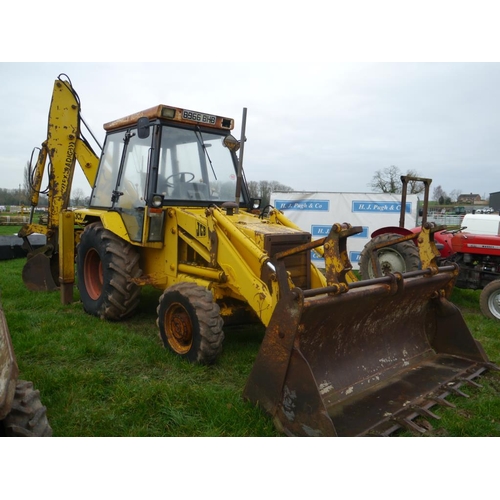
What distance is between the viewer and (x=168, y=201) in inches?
224

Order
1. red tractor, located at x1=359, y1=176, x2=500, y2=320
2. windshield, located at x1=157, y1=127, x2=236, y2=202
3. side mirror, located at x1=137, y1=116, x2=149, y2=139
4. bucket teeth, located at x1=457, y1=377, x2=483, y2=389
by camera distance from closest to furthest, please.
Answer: bucket teeth, located at x1=457, y1=377, x2=483, y2=389, side mirror, located at x1=137, y1=116, x2=149, y2=139, windshield, located at x1=157, y1=127, x2=236, y2=202, red tractor, located at x1=359, y1=176, x2=500, y2=320

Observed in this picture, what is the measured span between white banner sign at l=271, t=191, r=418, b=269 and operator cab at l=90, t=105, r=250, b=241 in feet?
19.1

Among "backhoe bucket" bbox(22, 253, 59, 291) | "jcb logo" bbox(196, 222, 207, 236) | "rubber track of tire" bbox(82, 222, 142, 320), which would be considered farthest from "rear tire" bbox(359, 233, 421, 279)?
"backhoe bucket" bbox(22, 253, 59, 291)

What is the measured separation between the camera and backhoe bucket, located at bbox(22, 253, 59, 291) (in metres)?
7.93

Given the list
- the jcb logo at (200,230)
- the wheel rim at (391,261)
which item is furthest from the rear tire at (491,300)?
the jcb logo at (200,230)

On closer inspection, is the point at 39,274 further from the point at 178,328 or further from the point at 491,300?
the point at 491,300

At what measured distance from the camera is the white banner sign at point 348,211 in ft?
38.2

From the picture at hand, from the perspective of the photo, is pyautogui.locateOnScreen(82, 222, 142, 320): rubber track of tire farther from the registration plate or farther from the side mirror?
the registration plate

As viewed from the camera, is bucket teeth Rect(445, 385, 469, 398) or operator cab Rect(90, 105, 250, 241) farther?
operator cab Rect(90, 105, 250, 241)

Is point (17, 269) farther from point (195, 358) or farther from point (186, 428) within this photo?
point (186, 428)

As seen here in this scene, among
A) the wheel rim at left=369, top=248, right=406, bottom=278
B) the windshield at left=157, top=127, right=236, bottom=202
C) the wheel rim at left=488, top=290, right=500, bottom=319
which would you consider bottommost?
the wheel rim at left=488, top=290, right=500, bottom=319

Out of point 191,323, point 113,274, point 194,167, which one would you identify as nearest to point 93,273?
point 113,274

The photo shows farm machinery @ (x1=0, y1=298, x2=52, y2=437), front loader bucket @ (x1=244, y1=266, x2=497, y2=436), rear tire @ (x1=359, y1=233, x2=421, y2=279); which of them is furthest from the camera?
rear tire @ (x1=359, y1=233, x2=421, y2=279)

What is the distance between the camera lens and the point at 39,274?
7.96 m
